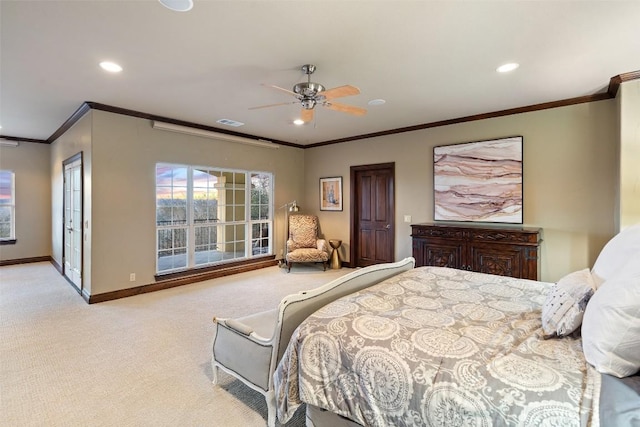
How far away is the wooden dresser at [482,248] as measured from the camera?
3.89 m

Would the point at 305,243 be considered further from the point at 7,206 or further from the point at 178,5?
the point at 7,206

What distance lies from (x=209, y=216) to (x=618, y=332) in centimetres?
543

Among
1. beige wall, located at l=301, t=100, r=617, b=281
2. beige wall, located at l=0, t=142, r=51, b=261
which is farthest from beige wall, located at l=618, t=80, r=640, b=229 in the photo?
beige wall, located at l=0, t=142, r=51, b=261

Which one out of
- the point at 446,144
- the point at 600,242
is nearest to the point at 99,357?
the point at 446,144

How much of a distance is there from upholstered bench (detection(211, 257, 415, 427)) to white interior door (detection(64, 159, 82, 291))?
142 inches

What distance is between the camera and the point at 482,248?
4184 millimetres

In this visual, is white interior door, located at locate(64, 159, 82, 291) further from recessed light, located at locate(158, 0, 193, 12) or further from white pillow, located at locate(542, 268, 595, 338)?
white pillow, located at locate(542, 268, 595, 338)

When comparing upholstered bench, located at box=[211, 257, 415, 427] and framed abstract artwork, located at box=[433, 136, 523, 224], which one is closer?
upholstered bench, located at box=[211, 257, 415, 427]

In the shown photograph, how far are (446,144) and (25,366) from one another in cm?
566

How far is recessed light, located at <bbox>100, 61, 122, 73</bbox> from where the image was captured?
291cm

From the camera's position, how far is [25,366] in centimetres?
259

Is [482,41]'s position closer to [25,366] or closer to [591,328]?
[591,328]

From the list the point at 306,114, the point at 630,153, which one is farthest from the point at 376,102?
the point at 630,153

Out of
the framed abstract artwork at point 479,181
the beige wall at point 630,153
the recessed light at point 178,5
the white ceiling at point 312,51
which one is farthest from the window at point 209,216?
the beige wall at point 630,153
